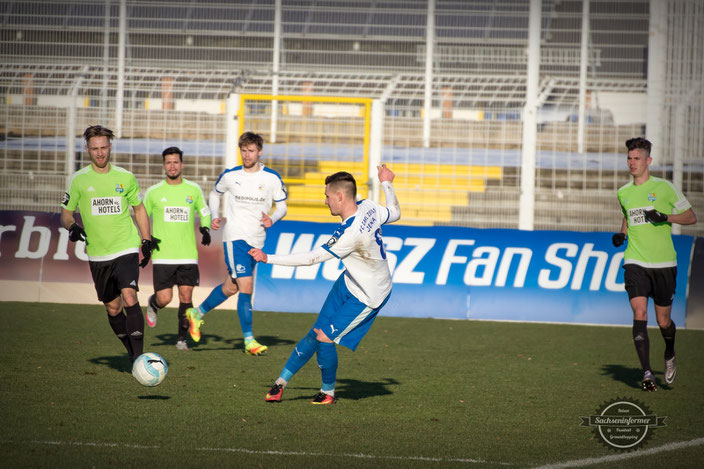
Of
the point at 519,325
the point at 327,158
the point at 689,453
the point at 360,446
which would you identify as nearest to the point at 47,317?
the point at 327,158

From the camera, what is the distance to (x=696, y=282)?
1320cm

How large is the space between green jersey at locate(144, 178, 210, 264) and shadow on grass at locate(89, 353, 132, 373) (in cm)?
129

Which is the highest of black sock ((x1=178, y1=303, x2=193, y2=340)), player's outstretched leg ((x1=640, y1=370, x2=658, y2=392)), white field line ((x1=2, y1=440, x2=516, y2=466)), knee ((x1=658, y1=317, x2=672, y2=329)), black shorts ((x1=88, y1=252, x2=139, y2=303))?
black shorts ((x1=88, y1=252, x2=139, y2=303))

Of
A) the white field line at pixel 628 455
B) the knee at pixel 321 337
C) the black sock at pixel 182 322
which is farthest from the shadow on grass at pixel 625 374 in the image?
the black sock at pixel 182 322

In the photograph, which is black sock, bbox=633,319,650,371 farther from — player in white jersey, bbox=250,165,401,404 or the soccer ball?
the soccer ball

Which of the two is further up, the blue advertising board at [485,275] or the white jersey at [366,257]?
the white jersey at [366,257]

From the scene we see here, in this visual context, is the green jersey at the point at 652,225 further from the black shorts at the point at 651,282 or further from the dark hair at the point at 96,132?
the dark hair at the point at 96,132

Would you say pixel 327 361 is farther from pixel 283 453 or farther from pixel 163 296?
pixel 163 296

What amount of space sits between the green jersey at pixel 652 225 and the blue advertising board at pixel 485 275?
192 inches

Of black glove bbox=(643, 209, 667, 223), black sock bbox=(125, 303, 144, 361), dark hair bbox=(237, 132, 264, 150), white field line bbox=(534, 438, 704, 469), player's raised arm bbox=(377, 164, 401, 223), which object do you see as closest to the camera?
white field line bbox=(534, 438, 704, 469)

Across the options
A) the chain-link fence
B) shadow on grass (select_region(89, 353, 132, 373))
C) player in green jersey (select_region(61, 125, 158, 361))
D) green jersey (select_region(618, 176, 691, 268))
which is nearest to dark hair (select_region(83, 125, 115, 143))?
player in green jersey (select_region(61, 125, 158, 361))

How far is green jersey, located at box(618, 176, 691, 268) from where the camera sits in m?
8.45

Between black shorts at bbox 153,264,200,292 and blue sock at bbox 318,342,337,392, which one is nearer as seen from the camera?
blue sock at bbox 318,342,337,392

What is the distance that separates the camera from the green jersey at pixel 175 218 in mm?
10016
